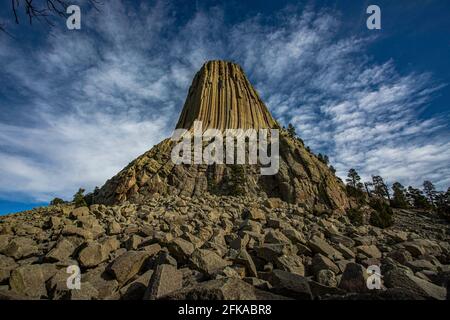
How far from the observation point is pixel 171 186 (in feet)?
116

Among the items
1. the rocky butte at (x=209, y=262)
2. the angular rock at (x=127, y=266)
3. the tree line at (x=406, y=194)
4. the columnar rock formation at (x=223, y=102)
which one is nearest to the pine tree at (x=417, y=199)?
the tree line at (x=406, y=194)

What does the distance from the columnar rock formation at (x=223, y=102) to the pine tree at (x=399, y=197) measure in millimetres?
35630

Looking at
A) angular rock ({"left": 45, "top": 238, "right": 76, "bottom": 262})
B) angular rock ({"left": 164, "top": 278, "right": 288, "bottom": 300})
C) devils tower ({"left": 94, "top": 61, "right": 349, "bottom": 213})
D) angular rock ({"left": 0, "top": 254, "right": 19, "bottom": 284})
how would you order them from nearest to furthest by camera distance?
angular rock ({"left": 164, "top": 278, "right": 288, "bottom": 300}) → angular rock ({"left": 0, "top": 254, "right": 19, "bottom": 284}) → angular rock ({"left": 45, "top": 238, "right": 76, "bottom": 262}) → devils tower ({"left": 94, "top": 61, "right": 349, "bottom": 213})

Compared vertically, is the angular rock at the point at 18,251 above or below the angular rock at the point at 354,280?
below

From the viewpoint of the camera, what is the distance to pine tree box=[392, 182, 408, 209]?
50.8 meters

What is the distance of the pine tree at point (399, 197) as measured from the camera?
1998 inches

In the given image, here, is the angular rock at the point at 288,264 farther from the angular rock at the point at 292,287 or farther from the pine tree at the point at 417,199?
the pine tree at the point at 417,199

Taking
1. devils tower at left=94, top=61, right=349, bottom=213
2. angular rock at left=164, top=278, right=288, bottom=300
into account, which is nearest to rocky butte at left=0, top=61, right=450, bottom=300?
angular rock at left=164, top=278, right=288, bottom=300

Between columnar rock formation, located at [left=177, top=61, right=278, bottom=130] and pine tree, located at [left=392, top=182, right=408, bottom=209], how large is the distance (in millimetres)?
35630

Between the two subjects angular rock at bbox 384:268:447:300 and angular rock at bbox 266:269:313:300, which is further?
angular rock at bbox 384:268:447:300

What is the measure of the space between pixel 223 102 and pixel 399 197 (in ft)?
176

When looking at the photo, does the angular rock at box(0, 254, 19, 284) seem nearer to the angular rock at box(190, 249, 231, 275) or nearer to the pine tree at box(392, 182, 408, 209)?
the angular rock at box(190, 249, 231, 275)
